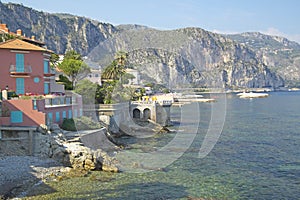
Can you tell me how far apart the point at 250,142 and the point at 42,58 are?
82.2ft

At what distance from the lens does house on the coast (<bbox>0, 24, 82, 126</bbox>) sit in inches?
1062

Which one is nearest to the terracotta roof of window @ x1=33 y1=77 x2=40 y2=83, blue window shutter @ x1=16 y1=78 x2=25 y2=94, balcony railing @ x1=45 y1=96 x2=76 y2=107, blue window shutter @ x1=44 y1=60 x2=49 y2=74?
blue window shutter @ x1=44 y1=60 x2=49 y2=74

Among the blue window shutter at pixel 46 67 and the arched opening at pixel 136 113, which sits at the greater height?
the blue window shutter at pixel 46 67

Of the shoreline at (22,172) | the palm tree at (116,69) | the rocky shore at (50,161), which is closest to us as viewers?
the shoreline at (22,172)

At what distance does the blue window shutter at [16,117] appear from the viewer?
26906mm

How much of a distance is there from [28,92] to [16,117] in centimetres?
642

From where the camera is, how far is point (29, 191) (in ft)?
66.4

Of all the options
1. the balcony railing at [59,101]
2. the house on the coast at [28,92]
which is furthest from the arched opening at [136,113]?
the balcony railing at [59,101]

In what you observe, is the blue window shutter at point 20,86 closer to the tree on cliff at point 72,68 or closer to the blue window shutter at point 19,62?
the blue window shutter at point 19,62

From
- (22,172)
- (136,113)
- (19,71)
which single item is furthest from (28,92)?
(136,113)

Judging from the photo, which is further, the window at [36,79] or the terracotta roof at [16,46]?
the window at [36,79]

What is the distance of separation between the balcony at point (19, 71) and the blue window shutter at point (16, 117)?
20.4 feet

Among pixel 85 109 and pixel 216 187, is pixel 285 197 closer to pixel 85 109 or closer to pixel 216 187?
pixel 216 187

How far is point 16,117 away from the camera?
27.0 metres
